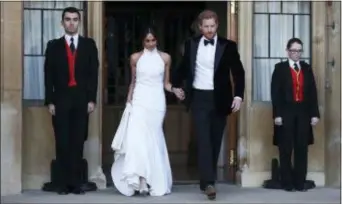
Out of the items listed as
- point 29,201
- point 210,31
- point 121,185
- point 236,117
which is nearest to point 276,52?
point 236,117

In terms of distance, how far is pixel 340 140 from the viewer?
10289mm

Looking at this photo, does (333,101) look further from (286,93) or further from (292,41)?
(292,41)

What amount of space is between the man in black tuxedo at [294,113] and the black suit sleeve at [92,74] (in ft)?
6.47

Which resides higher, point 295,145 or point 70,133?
point 70,133

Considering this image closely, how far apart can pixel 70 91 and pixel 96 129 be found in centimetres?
80

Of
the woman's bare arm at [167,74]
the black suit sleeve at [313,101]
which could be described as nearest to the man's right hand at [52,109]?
the woman's bare arm at [167,74]

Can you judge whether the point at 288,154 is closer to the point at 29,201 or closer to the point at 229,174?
the point at 229,174

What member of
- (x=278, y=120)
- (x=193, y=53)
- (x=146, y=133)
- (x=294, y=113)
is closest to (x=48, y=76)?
(x=146, y=133)

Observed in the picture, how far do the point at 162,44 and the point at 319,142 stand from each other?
140 inches

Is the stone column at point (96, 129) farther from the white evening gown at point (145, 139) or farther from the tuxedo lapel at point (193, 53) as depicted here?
the tuxedo lapel at point (193, 53)

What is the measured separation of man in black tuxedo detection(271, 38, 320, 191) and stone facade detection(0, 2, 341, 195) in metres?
0.37

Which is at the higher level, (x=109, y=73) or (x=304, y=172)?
(x=109, y=73)

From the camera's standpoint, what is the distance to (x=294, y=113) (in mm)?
9953

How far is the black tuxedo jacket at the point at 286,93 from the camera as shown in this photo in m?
9.95
